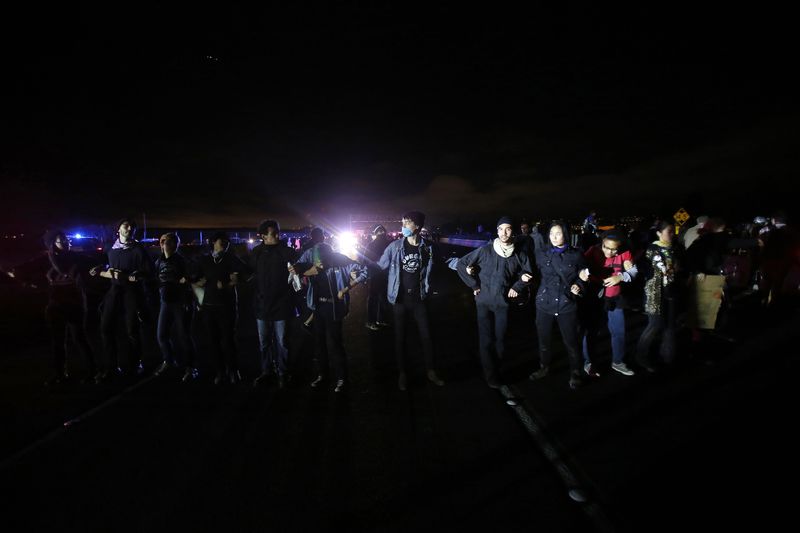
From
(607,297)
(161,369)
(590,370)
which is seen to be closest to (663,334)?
(607,297)

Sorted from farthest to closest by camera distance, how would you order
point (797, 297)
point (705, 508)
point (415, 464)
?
point (797, 297) → point (415, 464) → point (705, 508)

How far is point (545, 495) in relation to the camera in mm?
2857

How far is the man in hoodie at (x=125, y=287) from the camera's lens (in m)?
5.43

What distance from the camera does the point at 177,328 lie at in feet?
18.2

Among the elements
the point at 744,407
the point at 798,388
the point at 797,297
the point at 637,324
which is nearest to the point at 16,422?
the point at 744,407

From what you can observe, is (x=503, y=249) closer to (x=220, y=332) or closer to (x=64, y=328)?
(x=220, y=332)

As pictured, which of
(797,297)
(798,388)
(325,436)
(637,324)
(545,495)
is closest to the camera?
(545,495)

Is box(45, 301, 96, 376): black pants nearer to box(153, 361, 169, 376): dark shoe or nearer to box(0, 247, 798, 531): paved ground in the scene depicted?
box(0, 247, 798, 531): paved ground

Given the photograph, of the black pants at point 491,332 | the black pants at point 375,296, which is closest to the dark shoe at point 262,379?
the black pants at point 491,332

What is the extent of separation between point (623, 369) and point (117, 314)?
676 cm

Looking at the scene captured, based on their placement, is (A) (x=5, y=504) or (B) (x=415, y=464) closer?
(A) (x=5, y=504)

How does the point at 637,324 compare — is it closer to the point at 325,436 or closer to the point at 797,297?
the point at 797,297

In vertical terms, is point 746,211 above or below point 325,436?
above

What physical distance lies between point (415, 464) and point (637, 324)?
21.3 ft
